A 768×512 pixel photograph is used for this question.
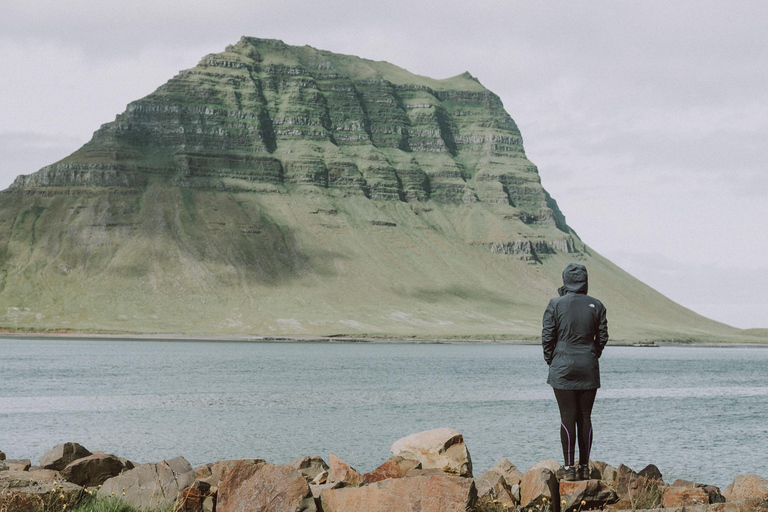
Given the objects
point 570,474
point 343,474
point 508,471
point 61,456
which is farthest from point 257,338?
point 570,474

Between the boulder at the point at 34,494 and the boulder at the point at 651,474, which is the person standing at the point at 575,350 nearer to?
the boulder at the point at 651,474

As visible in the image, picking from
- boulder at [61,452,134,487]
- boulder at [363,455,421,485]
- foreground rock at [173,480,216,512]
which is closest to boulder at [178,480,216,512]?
foreground rock at [173,480,216,512]

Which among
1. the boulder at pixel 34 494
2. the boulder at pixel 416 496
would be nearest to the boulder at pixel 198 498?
the boulder at pixel 34 494

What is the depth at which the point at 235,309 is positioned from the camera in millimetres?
187750

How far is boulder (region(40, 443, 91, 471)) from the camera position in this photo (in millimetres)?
17219

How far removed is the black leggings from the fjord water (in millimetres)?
7911

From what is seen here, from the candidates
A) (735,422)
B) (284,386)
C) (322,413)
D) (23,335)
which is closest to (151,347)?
(23,335)

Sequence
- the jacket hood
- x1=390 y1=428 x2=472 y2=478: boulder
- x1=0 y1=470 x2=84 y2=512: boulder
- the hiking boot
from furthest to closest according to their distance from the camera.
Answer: x1=390 y1=428 x2=472 y2=478: boulder, the hiking boot, the jacket hood, x1=0 y1=470 x2=84 y2=512: boulder

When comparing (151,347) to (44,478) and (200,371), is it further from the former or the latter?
(44,478)

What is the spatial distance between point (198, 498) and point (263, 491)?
111cm

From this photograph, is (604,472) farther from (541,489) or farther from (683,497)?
(541,489)

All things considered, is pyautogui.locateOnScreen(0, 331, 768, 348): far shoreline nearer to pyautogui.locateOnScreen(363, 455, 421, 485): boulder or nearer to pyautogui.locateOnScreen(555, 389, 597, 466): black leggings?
pyautogui.locateOnScreen(363, 455, 421, 485): boulder

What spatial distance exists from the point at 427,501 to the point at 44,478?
20.0 feet

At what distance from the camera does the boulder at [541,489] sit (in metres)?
12.8
